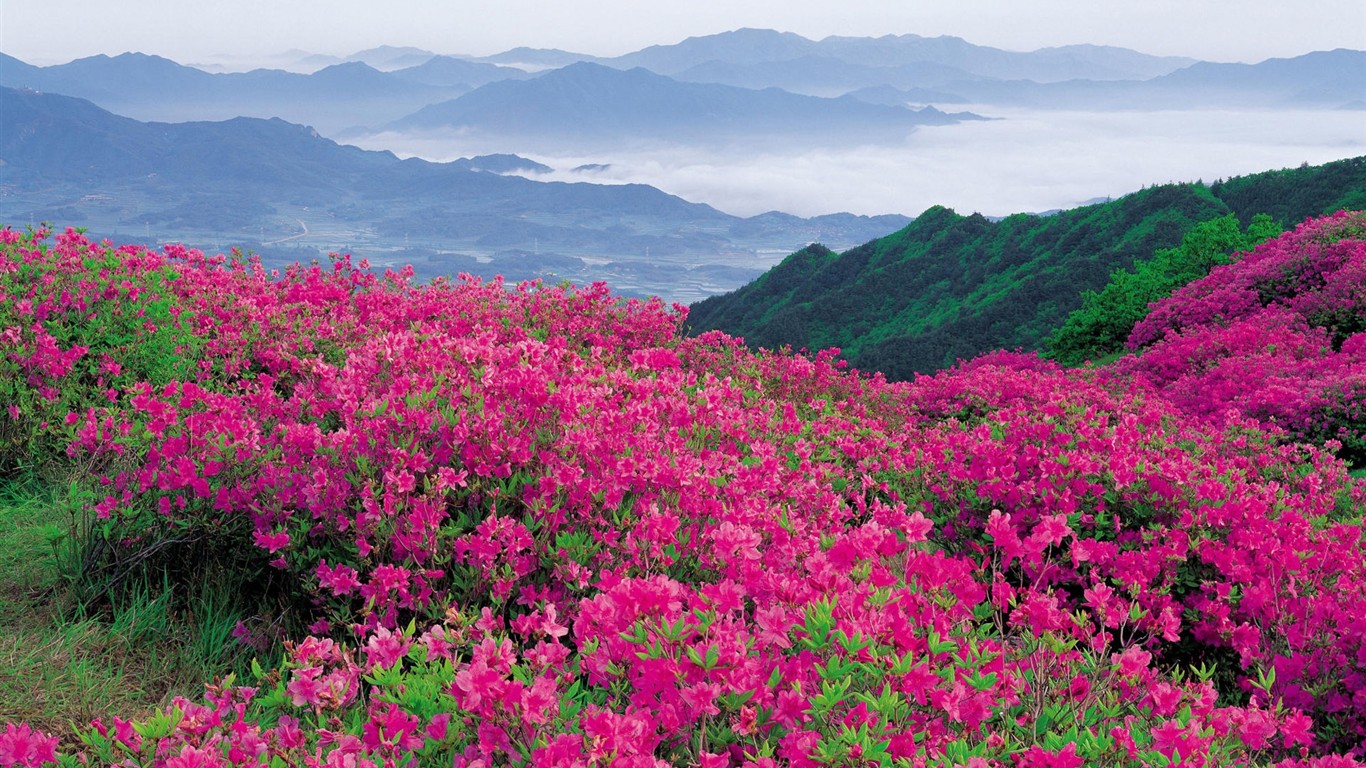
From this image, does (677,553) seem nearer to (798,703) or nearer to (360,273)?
(798,703)

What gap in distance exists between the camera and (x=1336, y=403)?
9.30 meters

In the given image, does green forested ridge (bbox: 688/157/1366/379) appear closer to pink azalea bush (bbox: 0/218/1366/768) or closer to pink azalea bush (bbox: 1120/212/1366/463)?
pink azalea bush (bbox: 1120/212/1366/463)

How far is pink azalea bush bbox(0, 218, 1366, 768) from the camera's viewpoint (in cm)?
227

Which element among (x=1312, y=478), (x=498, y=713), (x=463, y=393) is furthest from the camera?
(x=1312, y=478)

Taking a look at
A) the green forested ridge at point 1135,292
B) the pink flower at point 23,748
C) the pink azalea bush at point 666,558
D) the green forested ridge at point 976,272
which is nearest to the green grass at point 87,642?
the pink azalea bush at point 666,558

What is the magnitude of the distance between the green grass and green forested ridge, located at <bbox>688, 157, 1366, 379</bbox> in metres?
38.9

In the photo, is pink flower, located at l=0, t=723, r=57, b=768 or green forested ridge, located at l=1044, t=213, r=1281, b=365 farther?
green forested ridge, located at l=1044, t=213, r=1281, b=365

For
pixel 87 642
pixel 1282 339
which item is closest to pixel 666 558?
pixel 87 642

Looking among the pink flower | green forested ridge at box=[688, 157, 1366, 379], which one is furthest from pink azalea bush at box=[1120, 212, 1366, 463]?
green forested ridge at box=[688, 157, 1366, 379]

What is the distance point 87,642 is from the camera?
389cm

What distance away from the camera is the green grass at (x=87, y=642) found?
347 centimetres

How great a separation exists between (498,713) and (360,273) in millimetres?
8572

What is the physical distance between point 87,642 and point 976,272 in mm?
63718

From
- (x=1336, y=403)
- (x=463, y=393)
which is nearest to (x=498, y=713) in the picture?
(x=463, y=393)
